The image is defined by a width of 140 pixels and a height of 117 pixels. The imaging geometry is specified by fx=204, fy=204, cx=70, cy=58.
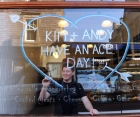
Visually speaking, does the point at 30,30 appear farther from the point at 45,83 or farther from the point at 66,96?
the point at 66,96

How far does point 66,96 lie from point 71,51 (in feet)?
1.59

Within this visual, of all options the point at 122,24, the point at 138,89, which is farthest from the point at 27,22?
the point at 138,89

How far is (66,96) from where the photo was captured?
212 cm

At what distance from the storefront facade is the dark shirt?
0.27 ft

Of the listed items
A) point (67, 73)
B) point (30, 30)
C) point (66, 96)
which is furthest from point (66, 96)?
point (30, 30)

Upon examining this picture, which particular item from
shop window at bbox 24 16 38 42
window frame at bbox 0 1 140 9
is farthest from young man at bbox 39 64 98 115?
window frame at bbox 0 1 140 9

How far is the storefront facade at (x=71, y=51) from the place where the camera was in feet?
7.02

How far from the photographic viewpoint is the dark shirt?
2.08 m

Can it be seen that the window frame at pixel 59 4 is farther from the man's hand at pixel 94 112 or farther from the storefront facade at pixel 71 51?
the man's hand at pixel 94 112

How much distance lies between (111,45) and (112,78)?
38 cm

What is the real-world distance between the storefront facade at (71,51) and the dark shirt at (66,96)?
83mm

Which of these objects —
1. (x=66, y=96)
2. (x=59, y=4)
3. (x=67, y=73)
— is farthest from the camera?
(x=67, y=73)

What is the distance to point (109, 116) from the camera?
1916 millimetres

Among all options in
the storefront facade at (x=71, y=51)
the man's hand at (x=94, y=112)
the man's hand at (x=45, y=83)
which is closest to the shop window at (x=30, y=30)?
the storefront facade at (x=71, y=51)
